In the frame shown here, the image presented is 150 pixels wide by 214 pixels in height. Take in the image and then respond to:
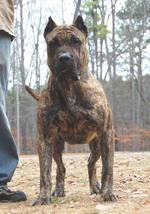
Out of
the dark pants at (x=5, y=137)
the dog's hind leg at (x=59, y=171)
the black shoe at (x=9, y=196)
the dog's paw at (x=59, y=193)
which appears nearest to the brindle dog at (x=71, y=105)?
the black shoe at (x=9, y=196)

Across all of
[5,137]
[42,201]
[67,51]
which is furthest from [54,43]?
[42,201]

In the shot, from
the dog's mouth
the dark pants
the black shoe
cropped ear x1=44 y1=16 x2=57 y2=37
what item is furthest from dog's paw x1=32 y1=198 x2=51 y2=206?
cropped ear x1=44 y1=16 x2=57 y2=37

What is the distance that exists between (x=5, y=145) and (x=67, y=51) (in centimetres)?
148

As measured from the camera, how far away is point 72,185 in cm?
521

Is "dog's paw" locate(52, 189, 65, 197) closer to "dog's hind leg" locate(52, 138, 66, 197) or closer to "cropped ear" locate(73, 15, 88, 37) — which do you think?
"dog's hind leg" locate(52, 138, 66, 197)

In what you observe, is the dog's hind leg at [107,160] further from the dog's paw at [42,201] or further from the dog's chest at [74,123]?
the dog's paw at [42,201]

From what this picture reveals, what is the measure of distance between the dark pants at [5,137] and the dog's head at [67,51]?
0.74 meters

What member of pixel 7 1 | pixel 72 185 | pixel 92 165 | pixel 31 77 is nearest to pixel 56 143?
pixel 92 165

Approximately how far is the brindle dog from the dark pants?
45cm

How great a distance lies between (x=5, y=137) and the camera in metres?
3.79

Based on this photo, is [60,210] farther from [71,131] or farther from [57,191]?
[57,191]

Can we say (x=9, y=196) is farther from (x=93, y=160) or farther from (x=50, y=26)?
(x=50, y=26)

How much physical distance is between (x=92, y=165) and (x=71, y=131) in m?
0.96

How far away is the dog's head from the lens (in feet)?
10.1
